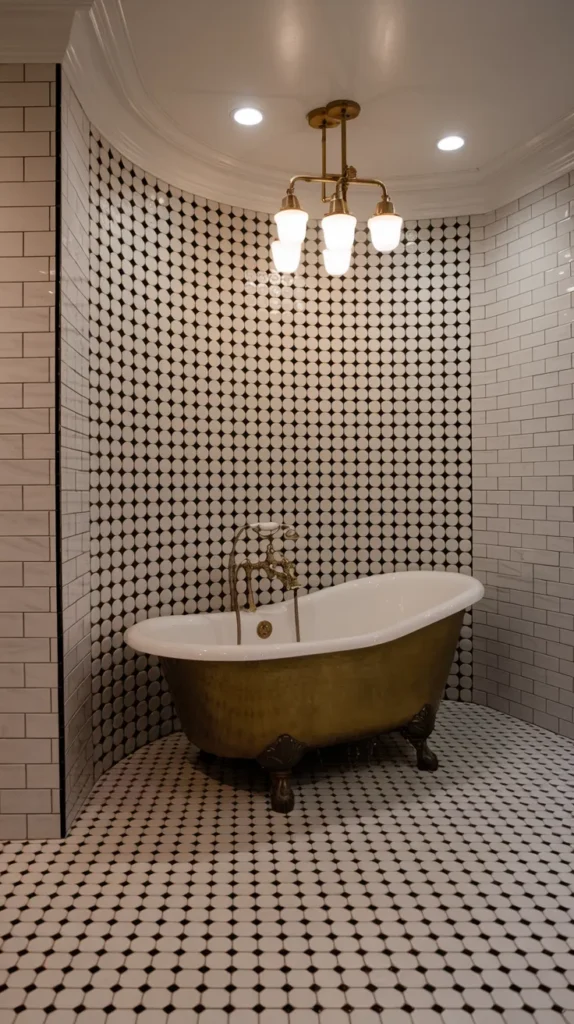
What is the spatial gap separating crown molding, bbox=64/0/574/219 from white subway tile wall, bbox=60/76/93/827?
0.15 meters

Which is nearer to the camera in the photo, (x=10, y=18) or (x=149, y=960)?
(x=149, y=960)

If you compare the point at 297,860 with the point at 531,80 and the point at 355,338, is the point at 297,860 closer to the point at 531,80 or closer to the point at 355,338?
the point at 355,338

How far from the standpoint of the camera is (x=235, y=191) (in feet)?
11.8

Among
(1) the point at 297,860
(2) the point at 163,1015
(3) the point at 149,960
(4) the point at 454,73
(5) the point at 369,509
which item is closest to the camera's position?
(2) the point at 163,1015

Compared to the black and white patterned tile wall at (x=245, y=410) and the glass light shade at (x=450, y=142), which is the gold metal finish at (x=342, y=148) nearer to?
the glass light shade at (x=450, y=142)

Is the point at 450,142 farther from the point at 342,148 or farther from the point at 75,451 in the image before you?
the point at 75,451

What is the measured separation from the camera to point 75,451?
263 cm

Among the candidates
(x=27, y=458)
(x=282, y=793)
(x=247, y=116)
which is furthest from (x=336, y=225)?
(x=282, y=793)

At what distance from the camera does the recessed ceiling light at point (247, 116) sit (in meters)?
2.95

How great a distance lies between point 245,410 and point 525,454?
4.88 ft

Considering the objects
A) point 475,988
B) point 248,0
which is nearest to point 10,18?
point 248,0

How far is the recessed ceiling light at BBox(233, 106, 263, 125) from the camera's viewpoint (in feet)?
9.66

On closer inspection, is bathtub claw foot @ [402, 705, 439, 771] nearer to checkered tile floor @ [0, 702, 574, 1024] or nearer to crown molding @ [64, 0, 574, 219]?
checkered tile floor @ [0, 702, 574, 1024]

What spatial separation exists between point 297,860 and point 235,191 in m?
3.11
